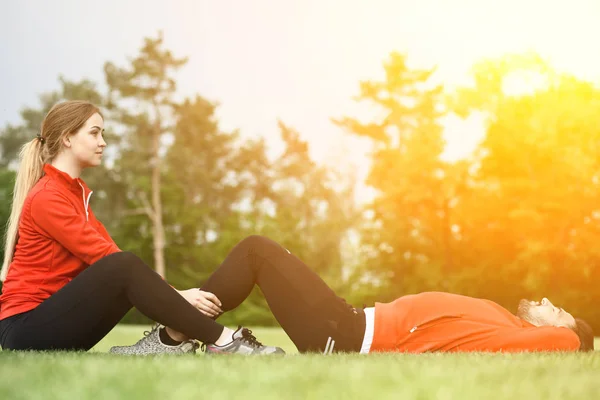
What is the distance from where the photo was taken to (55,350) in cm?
371

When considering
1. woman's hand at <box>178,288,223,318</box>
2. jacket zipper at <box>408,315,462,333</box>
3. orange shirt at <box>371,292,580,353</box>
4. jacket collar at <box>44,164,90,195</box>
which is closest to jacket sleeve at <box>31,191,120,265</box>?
jacket collar at <box>44,164,90,195</box>

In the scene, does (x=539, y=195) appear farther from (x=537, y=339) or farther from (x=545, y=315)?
(x=537, y=339)

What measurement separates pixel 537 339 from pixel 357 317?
0.96 meters

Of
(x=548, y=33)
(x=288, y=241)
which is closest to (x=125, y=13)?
(x=288, y=241)

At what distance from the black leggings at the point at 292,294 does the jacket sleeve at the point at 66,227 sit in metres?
0.65

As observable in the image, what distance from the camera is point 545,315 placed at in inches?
162

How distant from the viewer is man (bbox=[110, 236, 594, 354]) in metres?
3.86

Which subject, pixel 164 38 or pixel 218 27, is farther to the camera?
pixel 218 27

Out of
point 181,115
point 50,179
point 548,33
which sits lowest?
point 50,179

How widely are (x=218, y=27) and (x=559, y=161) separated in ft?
53.4

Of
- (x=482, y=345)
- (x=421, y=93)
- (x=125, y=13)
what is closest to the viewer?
(x=482, y=345)

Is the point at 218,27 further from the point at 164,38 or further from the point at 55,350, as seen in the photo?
the point at 55,350

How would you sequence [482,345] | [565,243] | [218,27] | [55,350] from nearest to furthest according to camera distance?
1. [55,350]
2. [482,345]
3. [565,243]
4. [218,27]

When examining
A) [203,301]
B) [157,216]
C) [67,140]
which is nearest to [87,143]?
[67,140]
